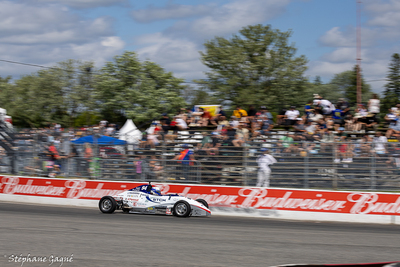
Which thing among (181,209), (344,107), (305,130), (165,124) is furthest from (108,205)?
(344,107)

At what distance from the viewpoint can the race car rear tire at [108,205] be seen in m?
13.2

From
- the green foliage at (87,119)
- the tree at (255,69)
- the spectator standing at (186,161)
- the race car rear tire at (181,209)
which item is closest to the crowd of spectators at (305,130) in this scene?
the spectator standing at (186,161)

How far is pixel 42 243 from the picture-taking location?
7602mm

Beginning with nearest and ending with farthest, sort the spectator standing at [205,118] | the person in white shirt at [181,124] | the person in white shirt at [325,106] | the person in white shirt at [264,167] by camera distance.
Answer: the person in white shirt at [264,167]
the person in white shirt at [325,106]
the person in white shirt at [181,124]
the spectator standing at [205,118]

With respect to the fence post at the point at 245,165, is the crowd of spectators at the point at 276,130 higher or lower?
higher

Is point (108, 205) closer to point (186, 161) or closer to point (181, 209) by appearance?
point (181, 209)

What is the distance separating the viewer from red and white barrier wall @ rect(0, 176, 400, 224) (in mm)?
12984

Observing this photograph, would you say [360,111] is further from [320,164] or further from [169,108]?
[169,108]

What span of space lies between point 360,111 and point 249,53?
27704 millimetres

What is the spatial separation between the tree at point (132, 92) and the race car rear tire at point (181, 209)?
30.4m

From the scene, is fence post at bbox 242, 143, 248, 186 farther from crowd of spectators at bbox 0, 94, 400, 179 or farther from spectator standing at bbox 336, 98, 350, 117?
spectator standing at bbox 336, 98, 350, 117

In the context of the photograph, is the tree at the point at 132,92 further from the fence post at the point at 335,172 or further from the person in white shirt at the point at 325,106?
the fence post at the point at 335,172
